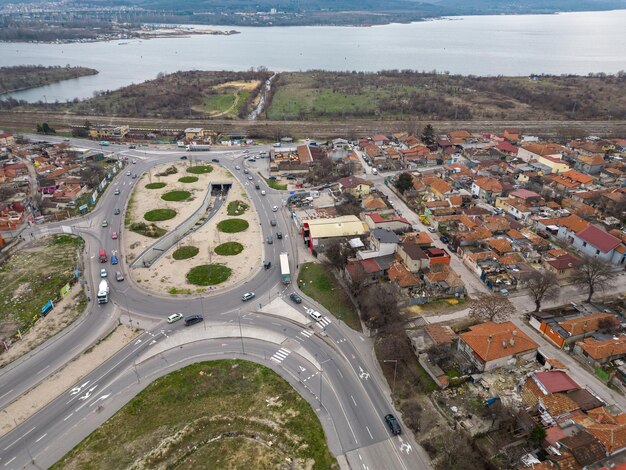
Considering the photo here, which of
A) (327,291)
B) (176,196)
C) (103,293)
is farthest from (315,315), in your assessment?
(176,196)

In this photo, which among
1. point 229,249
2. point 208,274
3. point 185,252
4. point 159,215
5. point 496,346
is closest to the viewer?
point 496,346

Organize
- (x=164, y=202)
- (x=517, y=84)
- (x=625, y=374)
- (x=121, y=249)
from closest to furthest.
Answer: (x=625, y=374) → (x=121, y=249) → (x=164, y=202) → (x=517, y=84)

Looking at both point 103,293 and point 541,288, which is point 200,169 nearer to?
point 103,293

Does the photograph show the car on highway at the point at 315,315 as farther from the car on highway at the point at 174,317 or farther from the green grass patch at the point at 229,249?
the green grass patch at the point at 229,249

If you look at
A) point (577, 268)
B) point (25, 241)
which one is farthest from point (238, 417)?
point (25, 241)

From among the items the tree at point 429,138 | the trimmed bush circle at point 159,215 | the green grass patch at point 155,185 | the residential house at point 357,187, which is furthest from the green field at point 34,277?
the tree at point 429,138

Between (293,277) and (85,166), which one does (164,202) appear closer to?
(85,166)

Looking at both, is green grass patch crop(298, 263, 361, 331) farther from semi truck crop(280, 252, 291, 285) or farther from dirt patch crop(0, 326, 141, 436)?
dirt patch crop(0, 326, 141, 436)

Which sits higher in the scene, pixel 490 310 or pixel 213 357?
pixel 490 310

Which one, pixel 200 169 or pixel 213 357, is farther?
pixel 200 169
